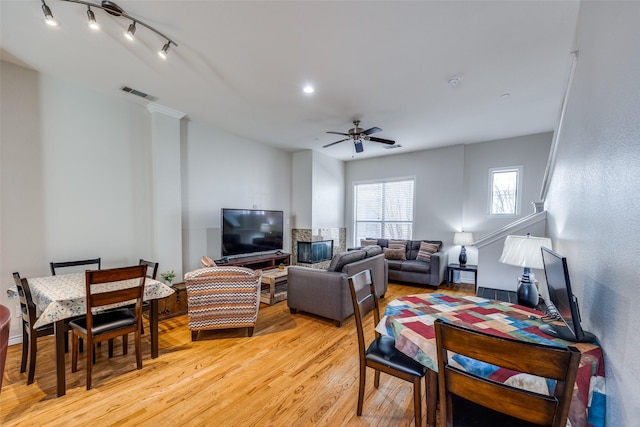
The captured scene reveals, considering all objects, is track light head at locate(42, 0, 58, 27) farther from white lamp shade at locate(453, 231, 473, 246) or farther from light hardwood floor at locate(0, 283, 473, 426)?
white lamp shade at locate(453, 231, 473, 246)

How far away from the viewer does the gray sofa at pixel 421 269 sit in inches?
196

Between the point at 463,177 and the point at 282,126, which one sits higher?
the point at 282,126

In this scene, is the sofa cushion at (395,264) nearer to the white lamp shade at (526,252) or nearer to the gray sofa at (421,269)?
the gray sofa at (421,269)

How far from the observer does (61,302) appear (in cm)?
196

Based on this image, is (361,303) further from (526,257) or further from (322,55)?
(322,55)

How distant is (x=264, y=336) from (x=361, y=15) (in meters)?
3.27

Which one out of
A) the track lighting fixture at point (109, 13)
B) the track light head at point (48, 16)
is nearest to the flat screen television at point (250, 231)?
the track lighting fixture at point (109, 13)

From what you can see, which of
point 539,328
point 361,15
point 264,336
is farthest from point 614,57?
point 264,336

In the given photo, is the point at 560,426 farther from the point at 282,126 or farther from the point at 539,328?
the point at 282,126

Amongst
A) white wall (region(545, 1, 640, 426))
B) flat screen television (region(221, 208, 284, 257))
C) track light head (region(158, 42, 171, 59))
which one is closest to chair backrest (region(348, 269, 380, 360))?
white wall (region(545, 1, 640, 426))

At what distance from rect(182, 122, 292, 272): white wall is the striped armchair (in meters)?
1.72

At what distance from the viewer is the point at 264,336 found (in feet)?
9.89

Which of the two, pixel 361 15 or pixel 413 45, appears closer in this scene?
pixel 361 15

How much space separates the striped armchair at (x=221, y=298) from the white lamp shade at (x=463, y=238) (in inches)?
165
